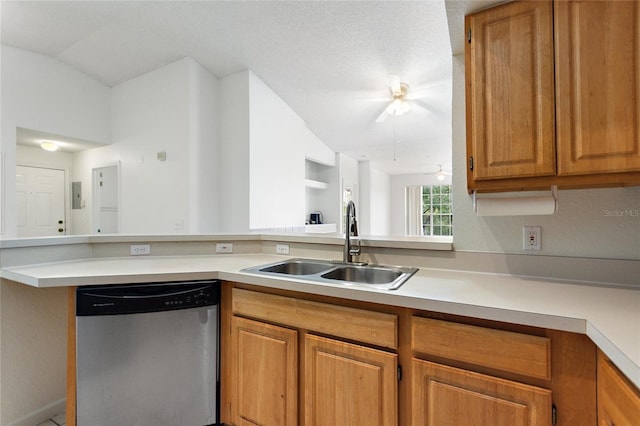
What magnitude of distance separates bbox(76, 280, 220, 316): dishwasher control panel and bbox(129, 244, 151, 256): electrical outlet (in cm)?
63

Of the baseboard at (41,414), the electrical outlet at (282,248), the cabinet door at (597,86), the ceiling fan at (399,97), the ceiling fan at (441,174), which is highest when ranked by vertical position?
the ceiling fan at (399,97)

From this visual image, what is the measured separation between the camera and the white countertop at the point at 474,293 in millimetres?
837

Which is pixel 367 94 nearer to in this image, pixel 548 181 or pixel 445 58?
pixel 445 58

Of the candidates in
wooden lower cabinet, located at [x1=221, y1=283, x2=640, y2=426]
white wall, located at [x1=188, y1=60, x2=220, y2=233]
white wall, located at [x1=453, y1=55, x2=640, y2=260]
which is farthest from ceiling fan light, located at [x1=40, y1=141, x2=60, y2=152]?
white wall, located at [x1=453, y1=55, x2=640, y2=260]

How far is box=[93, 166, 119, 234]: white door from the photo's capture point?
502 cm

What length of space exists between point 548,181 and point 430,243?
620mm

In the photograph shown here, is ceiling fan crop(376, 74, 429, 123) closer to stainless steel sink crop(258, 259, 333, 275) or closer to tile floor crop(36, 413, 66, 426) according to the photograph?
stainless steel sink crop(258, 259, 333, 275)

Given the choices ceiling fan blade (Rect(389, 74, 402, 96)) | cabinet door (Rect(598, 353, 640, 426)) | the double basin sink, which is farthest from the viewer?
ceiling fan blade (Rect(389, 74, 402, 96))

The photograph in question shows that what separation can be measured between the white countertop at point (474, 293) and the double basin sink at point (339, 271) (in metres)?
0.09

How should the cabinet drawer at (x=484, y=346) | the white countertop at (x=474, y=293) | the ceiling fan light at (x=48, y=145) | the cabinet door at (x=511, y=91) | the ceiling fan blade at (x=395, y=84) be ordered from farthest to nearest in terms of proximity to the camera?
1. the ceiling fan light at (x=48, y=145)
2. the ceiling fan blade at (x=395, y=84)
3. the cabinet door at (x=511, y=91)
4. the cabinet drawer at (x=484, y=346)
5. the white countertop at (x=474, y=293)

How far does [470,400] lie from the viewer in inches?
40.5

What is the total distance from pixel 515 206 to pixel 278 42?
2989 mm

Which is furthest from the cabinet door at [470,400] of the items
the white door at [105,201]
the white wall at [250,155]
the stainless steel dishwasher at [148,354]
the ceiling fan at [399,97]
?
the white door at [105,201]

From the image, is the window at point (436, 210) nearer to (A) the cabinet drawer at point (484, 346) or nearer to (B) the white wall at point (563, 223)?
(B) the white wall at point (563, 223)
